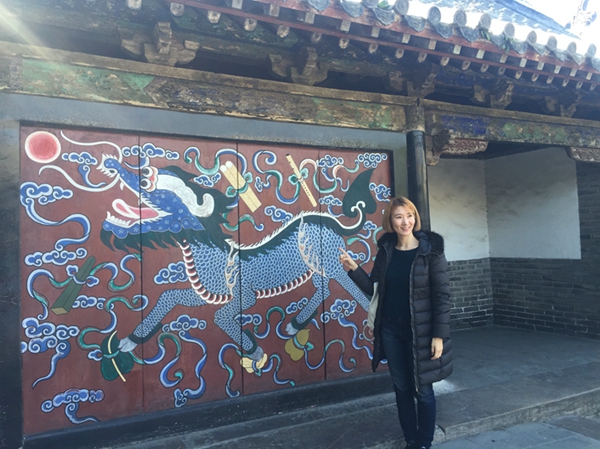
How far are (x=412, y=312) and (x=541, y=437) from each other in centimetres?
164

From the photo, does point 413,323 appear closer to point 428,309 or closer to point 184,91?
point 428,309

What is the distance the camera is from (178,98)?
3.57 meters

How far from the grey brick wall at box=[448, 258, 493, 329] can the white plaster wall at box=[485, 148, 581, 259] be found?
401mm

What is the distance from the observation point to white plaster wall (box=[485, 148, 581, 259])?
6.48m

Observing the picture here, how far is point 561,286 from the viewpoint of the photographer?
659 cm

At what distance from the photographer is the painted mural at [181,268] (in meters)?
3.14

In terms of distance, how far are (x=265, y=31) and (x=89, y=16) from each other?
4.17ft

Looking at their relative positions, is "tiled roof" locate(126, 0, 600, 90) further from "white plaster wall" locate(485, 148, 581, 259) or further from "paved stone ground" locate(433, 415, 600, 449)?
"paved stone ground" locate(433, 415, 600, 449)

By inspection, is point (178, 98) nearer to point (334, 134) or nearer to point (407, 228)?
point (334, 134)

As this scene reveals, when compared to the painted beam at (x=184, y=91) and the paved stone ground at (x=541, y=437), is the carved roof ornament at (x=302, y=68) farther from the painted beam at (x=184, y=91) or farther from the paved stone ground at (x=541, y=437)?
the paved stone ground at (x=541, y=437)

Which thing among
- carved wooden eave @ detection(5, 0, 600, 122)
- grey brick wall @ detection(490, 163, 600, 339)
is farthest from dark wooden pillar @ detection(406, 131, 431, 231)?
grey brick wall @ detection(490, 163, 600, 339)

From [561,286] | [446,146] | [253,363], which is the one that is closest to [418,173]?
[446,146]

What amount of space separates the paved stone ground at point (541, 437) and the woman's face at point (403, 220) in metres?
1.61

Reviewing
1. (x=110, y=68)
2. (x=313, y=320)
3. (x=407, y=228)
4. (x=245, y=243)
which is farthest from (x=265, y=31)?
(x=313, y=320)
